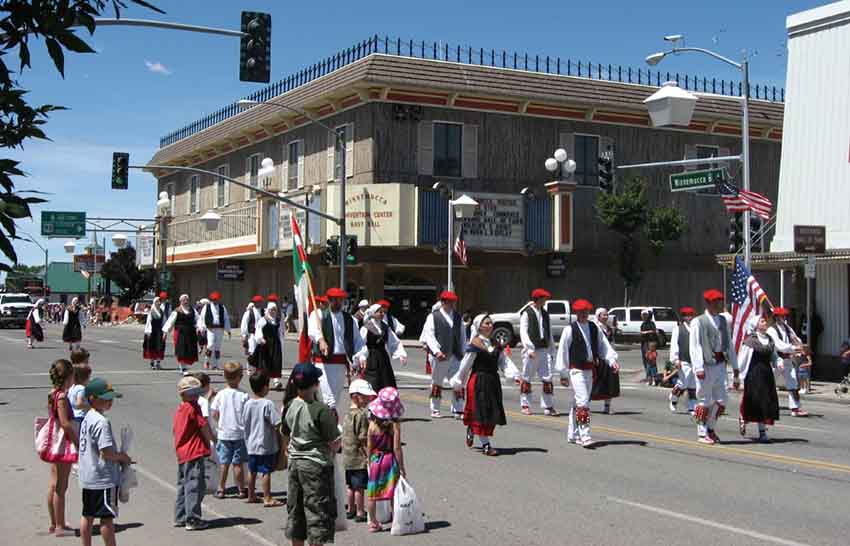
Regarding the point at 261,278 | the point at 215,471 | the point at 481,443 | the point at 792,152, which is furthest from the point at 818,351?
the point at 261,278

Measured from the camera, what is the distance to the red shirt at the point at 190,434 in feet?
26.9

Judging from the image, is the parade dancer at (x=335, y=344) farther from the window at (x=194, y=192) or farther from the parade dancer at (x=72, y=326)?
the window at (x=194, y=192)

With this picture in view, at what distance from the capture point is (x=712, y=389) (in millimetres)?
12906

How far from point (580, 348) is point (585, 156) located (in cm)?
3206

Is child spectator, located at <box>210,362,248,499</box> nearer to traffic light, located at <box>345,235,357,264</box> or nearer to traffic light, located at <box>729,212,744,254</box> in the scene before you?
traffic light, located at <box>729,212,744,254</box>

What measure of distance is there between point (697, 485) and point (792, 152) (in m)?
16.8

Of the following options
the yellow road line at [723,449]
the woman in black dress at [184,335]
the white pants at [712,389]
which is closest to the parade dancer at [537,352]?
the yellow road line at [723,449]

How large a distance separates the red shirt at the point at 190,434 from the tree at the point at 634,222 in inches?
1386

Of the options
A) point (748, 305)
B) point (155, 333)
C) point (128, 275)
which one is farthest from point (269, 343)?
point (128, 275)

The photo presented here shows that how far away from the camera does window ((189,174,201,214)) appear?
5724cm

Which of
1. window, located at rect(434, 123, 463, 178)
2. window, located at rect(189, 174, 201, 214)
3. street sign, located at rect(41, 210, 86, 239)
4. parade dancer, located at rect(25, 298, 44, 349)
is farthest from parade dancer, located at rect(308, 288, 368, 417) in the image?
street sign, located at rect(41, 210, 86, 239)

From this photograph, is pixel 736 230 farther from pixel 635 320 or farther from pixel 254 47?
pixel 635 320

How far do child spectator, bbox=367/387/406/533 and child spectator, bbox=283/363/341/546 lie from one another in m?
1.26

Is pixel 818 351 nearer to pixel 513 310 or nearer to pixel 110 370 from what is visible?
pixel 110 370
